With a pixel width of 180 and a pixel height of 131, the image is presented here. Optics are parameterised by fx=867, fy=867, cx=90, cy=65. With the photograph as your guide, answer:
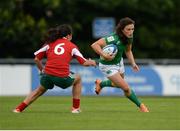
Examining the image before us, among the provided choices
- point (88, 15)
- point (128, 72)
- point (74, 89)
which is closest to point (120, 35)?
point (74, 89)

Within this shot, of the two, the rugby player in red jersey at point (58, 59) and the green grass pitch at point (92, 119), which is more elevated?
the rugby player in red jersey at point (58, 59)

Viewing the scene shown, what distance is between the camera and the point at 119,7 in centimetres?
4175

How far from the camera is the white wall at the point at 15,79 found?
31.7 meters

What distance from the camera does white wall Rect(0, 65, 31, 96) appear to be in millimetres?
31734

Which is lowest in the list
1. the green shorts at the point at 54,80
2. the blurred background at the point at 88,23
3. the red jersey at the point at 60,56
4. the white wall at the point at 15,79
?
the white wall at the point at 15,79

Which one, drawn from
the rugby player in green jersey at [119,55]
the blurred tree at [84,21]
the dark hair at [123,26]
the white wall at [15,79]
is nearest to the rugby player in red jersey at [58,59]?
the rugby player in green jersey at [119,55]

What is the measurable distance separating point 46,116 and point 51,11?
959 inches

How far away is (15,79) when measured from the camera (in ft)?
104

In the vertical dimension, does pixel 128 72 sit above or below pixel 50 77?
below

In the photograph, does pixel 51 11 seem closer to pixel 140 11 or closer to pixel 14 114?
pixel 140 11

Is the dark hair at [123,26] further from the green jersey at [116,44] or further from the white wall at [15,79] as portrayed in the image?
the white wall at [15,79]

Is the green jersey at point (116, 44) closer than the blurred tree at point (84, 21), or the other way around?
the green jersey at point (116, 44)

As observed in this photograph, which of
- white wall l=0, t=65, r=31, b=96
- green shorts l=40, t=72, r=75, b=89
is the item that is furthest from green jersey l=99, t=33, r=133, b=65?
white wall l=0, t=65, r=31, b=96

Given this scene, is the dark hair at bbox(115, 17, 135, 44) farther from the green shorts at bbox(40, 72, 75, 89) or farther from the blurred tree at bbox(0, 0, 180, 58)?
the blurred tree at bbox(0, 0, 180, 58)
